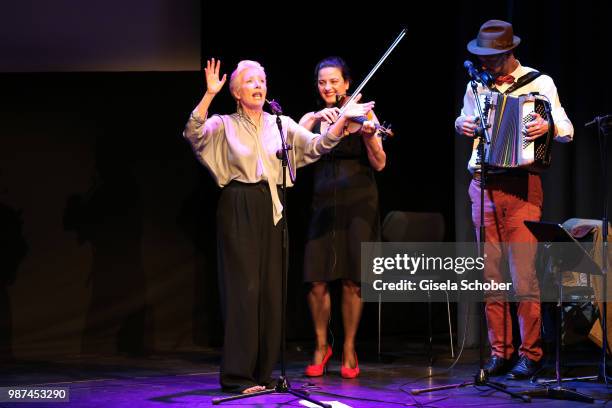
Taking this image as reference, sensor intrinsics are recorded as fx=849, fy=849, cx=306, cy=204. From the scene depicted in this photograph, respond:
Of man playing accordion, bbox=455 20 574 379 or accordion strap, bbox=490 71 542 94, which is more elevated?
accordion strap, bbox=490 71 542 94

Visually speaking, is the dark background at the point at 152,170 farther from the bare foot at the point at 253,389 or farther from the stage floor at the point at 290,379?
the bare foot at the point at 253,389

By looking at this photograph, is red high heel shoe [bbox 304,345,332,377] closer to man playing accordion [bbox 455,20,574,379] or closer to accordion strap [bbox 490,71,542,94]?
man playing accordion [bbox 455,20,574,379]

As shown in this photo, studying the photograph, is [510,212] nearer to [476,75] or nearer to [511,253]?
[511,253]

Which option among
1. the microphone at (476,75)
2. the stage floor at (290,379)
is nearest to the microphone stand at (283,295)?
the stage floor at (290,379)

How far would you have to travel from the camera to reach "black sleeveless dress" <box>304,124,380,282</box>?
4.84 m

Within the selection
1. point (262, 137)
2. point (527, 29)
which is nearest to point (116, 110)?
point (262, 137)

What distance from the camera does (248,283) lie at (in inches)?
165

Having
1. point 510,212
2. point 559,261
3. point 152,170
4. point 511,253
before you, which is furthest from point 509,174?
point 152,170

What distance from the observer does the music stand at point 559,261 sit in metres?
4.07

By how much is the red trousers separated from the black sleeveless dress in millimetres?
616

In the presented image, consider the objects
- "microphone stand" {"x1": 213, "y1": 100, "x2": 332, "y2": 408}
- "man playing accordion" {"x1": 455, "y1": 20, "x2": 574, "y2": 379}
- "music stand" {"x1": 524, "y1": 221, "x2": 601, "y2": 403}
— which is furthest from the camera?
"man playing accordion" {"x1": 455, "y1": 20, "x2": 574, "y2": 379}

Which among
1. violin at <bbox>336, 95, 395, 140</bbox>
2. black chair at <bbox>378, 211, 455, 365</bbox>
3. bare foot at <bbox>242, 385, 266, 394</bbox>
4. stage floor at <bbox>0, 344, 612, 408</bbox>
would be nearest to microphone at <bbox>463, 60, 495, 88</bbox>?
violin at <bbox>336, 95, 395, 140</bbox>

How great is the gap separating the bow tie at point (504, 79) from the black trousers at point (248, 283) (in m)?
1.48

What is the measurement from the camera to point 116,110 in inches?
230
